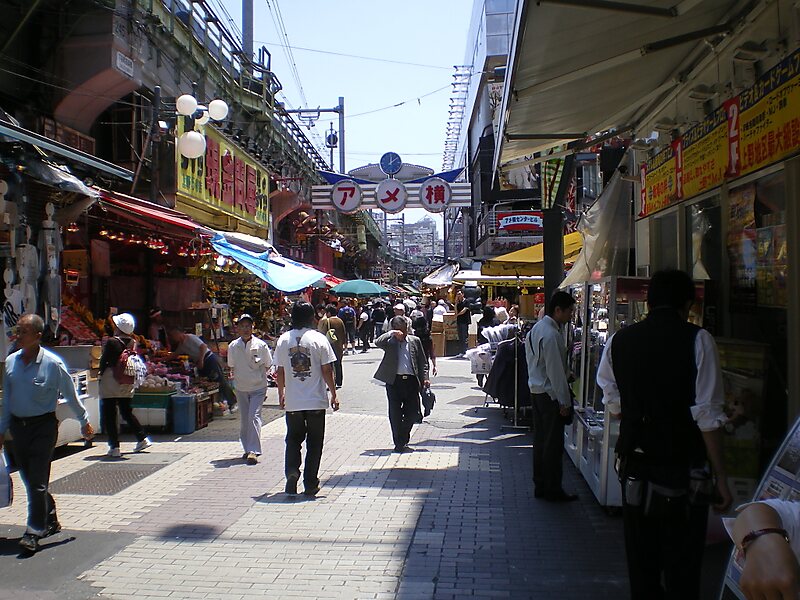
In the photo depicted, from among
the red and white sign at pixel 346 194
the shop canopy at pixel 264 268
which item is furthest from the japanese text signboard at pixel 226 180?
the red and white sign at pixel 346 194

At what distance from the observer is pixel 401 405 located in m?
8.72

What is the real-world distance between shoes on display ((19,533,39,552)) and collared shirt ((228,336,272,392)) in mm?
3096

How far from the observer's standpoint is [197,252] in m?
12.0

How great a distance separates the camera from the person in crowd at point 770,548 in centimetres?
161

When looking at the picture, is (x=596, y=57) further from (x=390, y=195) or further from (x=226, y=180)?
(x=390, y=195)

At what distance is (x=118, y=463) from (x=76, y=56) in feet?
23.2

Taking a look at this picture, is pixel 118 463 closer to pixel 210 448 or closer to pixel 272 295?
pixel 210 448

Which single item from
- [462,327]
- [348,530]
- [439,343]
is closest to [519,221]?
Answer: [462,327]

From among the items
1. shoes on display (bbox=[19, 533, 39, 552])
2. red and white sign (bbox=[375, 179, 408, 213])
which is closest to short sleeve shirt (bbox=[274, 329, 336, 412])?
shoes on display (bbox=[19, 533, 39, 552])

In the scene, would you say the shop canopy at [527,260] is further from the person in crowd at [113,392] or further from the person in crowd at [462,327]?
the person in crowd at [462,327]

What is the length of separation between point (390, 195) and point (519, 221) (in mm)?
15573

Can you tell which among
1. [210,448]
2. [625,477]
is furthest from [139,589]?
[210,448]

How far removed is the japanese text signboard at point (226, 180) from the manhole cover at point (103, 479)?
20.1ft

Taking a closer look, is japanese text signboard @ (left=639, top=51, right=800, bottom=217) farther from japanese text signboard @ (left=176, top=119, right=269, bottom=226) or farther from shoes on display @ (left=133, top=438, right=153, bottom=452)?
japanese text signboard @ (left=176, top=119, right=269, bottom=226)
